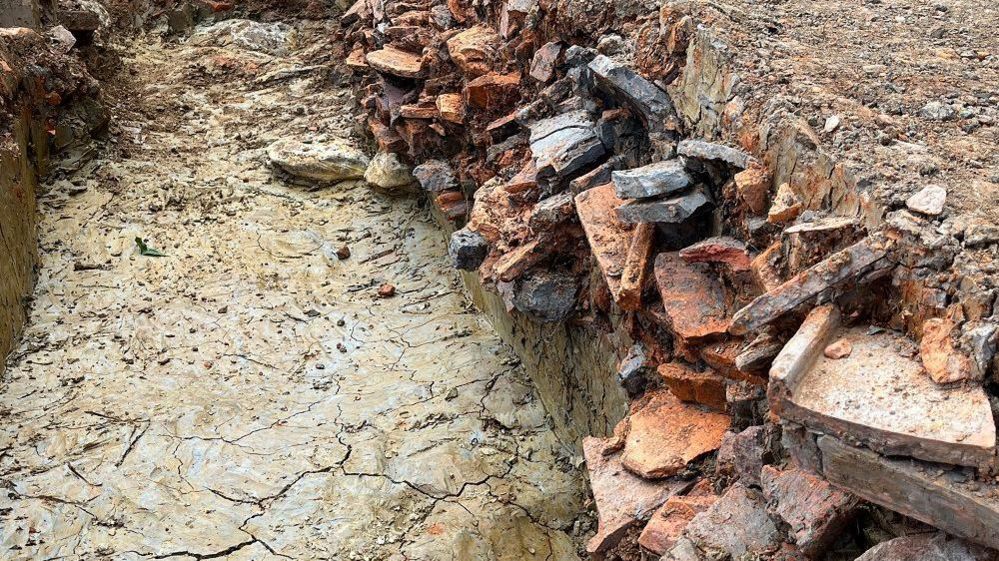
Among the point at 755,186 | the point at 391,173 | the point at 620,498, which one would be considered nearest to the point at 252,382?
the point at 391,173

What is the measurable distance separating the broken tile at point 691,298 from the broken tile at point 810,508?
622mm

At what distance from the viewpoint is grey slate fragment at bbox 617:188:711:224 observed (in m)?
2.82

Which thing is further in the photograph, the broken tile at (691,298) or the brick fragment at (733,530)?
the broken tile at (691,298)

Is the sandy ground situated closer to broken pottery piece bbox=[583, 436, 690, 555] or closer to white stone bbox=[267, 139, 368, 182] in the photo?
white stone bbox=[267, 139, 368, 182]

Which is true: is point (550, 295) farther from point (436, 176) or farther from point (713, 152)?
point (436, 176)

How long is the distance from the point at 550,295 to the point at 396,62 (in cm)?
231

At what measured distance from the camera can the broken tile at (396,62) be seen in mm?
5156

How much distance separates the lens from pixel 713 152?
279 centimetres

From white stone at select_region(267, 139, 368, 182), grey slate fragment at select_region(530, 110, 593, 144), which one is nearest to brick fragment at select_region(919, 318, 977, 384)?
grey slate fragment at select_region(530, 110, 593, 144)

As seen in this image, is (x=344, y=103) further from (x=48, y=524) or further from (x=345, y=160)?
(x=48, y=524)

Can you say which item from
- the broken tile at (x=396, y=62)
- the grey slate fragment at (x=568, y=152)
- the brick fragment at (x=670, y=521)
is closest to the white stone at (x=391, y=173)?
the broken tile at (x=396, y=62)

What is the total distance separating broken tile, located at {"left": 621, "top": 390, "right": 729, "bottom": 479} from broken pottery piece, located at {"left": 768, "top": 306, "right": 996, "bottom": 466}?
0.68m

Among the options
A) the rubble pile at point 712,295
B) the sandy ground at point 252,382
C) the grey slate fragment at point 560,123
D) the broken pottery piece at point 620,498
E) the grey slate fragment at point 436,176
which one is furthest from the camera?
the grey slate fragment at point 436,176

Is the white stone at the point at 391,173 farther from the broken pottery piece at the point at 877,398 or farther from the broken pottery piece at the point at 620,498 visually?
the broken pottery piece at the point at 877,398
